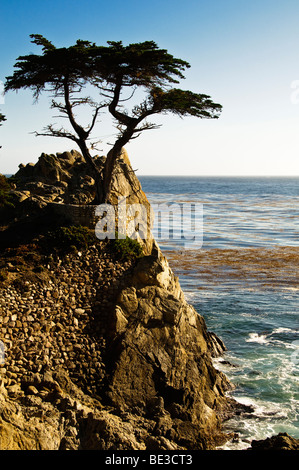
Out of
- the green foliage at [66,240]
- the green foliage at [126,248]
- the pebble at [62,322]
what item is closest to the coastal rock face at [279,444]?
the pebble at [62,322]

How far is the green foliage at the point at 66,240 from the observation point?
62.2ft

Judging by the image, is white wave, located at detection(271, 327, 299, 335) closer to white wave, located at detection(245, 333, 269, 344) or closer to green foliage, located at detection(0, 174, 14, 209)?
white wave, located at detection(245, 333, 269, 344)

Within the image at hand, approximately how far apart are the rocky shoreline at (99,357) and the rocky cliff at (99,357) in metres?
0.03

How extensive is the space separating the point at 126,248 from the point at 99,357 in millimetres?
5407

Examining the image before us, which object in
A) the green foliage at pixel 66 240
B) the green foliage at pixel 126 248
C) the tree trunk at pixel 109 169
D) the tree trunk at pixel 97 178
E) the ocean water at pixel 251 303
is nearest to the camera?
the ocean water at pixel 251 303

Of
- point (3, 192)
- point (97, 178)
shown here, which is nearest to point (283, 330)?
point (97, 178)

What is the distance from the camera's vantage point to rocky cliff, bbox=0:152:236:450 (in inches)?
495

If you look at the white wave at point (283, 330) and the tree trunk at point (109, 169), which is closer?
the tree trunk at point (109, 169)

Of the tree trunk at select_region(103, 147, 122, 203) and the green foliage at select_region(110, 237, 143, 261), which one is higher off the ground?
the tree trunk at select_region(103, 147, 122, 203)

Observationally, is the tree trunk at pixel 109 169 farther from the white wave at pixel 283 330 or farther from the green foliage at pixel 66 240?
the white wave at pixel 283 330

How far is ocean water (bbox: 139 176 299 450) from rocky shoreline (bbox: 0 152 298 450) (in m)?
1.35

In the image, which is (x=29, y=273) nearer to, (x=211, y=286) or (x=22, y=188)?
(x=22, y=188)

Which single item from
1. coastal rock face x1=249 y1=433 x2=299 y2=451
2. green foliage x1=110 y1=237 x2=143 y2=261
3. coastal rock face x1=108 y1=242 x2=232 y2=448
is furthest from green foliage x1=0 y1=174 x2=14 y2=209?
coastal rock face x1=249 y1=433 x2=299 y2=451
